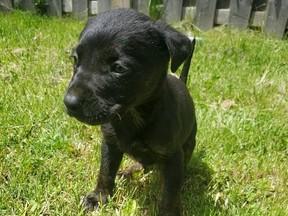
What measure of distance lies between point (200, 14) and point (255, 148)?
139 inches

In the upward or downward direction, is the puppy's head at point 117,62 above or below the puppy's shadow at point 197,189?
above

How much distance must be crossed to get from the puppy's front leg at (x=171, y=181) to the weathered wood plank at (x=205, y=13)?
4.44m

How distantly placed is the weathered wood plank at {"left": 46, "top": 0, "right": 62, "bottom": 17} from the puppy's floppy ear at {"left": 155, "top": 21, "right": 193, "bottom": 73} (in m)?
4.84

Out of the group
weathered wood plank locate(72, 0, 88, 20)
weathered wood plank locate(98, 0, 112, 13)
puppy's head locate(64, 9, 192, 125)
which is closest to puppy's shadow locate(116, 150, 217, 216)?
puppy's head locate(64, 9, 192, 125)

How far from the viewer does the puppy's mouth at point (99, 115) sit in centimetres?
214

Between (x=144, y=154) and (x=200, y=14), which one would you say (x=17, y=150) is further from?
(x=200, y=14)

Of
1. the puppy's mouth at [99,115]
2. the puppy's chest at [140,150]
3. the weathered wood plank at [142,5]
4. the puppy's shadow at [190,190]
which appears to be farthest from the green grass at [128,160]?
the weathered wood plank at [142,5]

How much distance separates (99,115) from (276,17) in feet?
16.5

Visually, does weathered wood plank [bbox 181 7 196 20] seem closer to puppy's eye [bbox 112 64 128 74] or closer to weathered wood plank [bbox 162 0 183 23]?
weathered wood plank [bbox 162 0 183 23]

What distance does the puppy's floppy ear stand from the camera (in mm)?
2254

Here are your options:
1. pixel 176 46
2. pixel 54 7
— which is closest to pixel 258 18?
pixel 54 7

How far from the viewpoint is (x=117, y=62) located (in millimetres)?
2137

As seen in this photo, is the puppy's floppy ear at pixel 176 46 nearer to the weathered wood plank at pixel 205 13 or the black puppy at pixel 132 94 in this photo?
the black puppy at pixel 132 94

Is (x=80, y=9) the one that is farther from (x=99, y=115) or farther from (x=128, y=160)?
(x=99, y=115)
